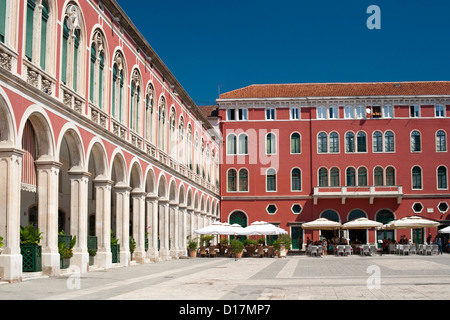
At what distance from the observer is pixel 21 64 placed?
54.1 feet

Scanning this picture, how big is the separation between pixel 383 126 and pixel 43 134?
39387 millimetres

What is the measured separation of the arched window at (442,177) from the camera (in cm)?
5244

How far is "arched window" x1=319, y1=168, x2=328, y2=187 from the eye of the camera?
53.0m

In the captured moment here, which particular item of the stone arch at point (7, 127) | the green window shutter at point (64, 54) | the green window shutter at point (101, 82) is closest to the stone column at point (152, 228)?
the green window shutter at point (101, 82)

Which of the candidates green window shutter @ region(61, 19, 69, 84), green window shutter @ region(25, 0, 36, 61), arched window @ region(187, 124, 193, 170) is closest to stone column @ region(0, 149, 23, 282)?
green window shutter @ region(25, 0, 36, 61)

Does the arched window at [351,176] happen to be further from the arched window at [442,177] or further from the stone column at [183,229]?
the stone column at [183,229]

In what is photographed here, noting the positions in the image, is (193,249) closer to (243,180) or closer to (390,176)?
(243,180)

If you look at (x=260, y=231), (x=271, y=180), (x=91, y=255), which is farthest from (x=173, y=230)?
(x=271, y=180)

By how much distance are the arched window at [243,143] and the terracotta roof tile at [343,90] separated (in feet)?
10.7

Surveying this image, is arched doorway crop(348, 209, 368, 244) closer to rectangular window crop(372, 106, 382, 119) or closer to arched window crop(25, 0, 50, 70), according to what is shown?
rectangular window crop(372, 106, 382, 119)

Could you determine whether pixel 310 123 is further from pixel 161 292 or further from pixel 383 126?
pixel 161 292

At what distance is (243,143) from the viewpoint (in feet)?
176

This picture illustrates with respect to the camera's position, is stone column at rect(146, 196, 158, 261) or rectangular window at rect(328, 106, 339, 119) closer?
stone column at rect(146, 196, 158, 261)

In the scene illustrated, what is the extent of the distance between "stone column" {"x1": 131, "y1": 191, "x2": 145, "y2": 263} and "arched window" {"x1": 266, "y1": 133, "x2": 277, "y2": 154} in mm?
26157
